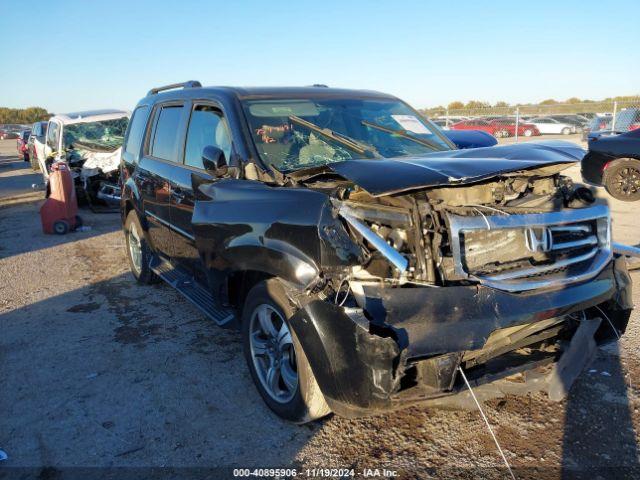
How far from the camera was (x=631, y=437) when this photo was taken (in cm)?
292

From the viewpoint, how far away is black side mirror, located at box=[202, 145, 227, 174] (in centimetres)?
352

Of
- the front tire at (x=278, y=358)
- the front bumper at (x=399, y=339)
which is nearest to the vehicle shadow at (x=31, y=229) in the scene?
the front tire at (x=278, y=358)

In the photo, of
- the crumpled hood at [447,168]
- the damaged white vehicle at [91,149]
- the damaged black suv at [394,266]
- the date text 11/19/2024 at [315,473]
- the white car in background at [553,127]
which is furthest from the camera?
the white car in background at [553,127]

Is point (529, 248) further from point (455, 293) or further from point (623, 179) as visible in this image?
point (623, 179)

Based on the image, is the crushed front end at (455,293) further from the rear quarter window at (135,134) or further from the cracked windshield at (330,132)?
the rear quarter window at (135,134)

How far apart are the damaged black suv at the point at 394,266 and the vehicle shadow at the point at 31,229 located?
224 inches

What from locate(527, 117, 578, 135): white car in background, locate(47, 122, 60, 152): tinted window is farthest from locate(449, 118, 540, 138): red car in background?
locate(47, 122, 60, 152): tinted window

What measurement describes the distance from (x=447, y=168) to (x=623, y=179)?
29.9 ft

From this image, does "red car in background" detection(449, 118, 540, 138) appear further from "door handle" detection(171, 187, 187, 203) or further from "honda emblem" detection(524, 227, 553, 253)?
"honda emblem" detection(524, 227, 553, 253)

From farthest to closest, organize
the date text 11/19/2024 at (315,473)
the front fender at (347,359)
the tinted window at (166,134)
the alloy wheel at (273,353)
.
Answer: the tinted window at (166,134) < the alloy wheel at (273,353) < the date text 11/19/2024 at (315,473) < the front fender at (347,359)

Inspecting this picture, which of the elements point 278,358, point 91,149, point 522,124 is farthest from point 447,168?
point 522,124

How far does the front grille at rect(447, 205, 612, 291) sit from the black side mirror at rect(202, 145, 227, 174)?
163cm

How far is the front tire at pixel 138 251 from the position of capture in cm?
584

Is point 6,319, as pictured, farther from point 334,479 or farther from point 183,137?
point 334,479
